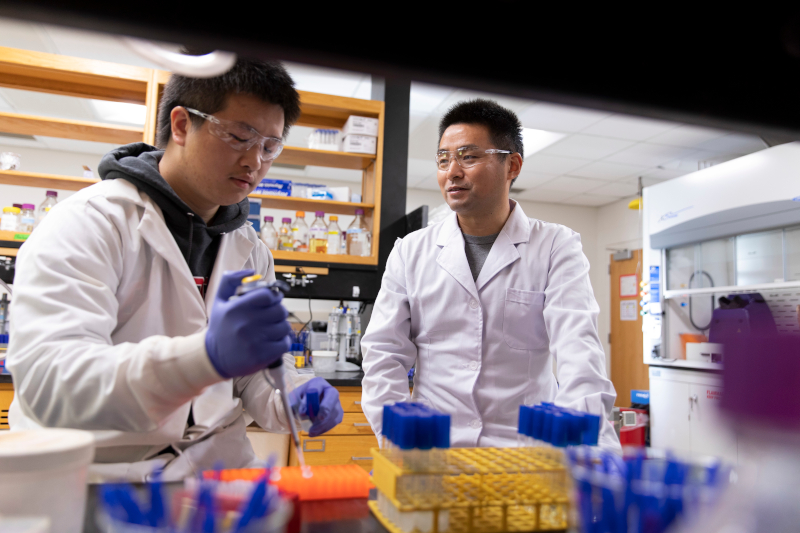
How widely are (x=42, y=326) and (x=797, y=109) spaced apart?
115 centimetres

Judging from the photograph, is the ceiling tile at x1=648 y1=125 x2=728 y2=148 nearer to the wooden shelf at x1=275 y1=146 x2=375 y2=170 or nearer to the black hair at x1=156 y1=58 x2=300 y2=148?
the wooden shelf at x1=275 y1=146 x2=375 y2=170

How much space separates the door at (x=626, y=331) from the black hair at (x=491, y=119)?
5511 millimetres

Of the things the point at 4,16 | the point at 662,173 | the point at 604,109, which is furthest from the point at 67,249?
the point at 662,173

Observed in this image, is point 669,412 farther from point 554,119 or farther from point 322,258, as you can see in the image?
point 322,258

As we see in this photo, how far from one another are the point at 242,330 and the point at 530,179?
6274 millimetres

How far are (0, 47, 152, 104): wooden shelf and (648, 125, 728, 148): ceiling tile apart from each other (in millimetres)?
4424

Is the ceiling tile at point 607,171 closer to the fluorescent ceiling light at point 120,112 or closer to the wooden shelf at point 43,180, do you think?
the fluorescent ceiling light at point 120,112

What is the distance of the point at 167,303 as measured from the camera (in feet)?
3.99

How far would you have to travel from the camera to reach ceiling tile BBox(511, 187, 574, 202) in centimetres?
718

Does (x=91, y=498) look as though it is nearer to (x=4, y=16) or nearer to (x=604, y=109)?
(x=4, y=16)

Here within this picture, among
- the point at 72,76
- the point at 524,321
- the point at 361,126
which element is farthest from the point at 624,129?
the point at 72,76

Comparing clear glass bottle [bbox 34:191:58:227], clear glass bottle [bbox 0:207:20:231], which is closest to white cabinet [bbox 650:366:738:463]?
clear glass bottle [bbox 34:191:58:227]

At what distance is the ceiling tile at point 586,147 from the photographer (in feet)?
17.2

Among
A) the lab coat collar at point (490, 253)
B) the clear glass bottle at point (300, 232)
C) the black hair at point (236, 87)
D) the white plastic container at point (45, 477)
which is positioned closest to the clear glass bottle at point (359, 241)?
the clear glass bottle at point (300, 232)
